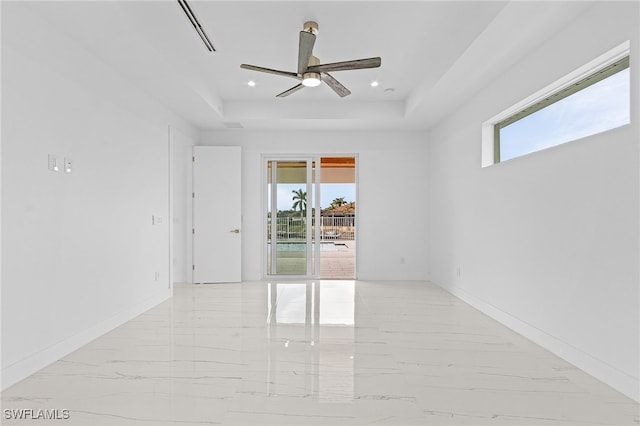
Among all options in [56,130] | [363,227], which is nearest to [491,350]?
[363,227]

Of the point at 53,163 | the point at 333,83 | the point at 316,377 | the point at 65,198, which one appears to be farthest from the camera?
the point at 333,83

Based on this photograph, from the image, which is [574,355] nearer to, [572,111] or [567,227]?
[567,227]

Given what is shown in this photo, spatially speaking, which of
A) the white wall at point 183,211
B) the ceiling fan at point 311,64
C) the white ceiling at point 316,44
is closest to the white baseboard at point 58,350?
the white wall at point 183,211

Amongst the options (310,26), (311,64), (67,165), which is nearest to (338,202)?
(311,64)

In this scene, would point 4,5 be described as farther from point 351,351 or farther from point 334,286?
point 334,286

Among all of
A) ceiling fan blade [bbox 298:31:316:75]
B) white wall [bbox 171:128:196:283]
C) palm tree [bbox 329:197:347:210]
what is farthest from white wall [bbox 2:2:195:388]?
palm tree [bbox 329:197:347:210]

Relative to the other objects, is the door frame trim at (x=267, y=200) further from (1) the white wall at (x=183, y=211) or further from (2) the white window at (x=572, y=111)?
(2) the white window at (x=572, y=111)

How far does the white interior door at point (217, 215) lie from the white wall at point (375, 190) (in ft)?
0.73

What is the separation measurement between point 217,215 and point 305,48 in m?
3.58

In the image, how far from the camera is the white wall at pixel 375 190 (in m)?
5.80

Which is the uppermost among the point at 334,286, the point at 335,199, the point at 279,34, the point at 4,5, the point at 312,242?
the point at 279,34

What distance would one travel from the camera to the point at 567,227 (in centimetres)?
262

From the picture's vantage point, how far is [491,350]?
2822 millimetres

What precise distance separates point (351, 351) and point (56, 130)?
2.99 m
